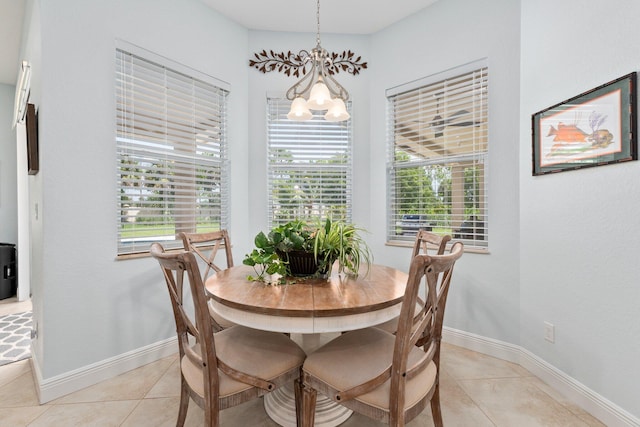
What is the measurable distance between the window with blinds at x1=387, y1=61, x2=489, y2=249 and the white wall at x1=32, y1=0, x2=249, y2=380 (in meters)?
2.15

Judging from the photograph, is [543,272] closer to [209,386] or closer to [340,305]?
[340,305]

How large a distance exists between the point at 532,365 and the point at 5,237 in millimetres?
6163

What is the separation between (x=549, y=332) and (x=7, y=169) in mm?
6333

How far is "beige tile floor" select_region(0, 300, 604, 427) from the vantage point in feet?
5.31

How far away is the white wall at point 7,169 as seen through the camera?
4062 mm

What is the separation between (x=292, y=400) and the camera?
1614 mm

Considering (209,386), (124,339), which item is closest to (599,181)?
(209,386)

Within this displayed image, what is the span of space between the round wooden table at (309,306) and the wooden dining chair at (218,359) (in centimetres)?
15

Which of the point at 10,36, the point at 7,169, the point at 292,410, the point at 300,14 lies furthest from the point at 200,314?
the point at 7,169

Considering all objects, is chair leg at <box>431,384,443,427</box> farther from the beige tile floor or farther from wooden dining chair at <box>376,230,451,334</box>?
wooden dining chair at <box>376,230,451,334</box>

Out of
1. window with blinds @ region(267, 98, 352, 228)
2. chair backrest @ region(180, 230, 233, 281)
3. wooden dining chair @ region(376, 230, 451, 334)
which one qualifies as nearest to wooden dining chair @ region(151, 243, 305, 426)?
wooden dining chair @ region(376, 230, 451, 334)

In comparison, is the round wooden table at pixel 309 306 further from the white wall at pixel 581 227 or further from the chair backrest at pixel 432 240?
the white wall at pixel 581 227

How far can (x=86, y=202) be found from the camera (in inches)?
77.4

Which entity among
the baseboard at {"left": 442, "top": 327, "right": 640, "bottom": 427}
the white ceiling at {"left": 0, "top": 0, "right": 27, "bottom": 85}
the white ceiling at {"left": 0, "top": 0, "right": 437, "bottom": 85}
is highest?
the white ceiling at {"left": 0, "top": 0, "right": 437, "bottom": 85}
